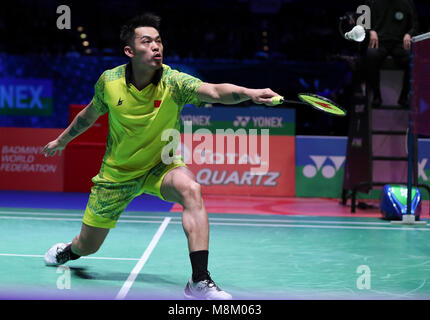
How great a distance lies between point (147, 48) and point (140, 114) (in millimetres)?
393

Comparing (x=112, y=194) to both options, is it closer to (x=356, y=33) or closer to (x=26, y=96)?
(x=356, y=33)

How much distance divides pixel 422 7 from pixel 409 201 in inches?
384

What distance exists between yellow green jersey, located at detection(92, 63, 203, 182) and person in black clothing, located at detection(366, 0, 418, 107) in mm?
4217

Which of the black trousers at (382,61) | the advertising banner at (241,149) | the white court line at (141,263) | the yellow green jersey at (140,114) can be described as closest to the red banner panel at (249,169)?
the advertising banner at (241,149)

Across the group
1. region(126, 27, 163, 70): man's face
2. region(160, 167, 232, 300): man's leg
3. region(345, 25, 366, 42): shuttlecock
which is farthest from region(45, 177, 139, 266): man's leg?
region(345, 25, 366, 42): shuttlecock

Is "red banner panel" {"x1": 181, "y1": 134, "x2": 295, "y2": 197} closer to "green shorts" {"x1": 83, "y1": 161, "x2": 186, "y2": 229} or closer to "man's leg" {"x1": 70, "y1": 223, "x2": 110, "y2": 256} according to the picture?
"man's leg" {"x1": 70, "y1": 223, "x2": 110, "y2": 256}

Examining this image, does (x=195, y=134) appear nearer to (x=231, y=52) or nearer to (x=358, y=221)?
(x=358, y=221)

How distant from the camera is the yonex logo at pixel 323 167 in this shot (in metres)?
8.65

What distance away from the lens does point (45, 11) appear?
44.4 ft

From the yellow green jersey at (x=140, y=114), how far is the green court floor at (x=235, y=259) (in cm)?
76

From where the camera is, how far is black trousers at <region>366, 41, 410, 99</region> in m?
7.52

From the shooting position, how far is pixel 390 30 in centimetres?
769

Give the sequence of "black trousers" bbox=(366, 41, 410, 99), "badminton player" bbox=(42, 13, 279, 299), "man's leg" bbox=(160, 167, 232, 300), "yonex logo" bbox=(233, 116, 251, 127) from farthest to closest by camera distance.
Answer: "yonex logo" bbox=(233, 116, 251, 127)
"black trousers" bbox=(366, 41, 410, 99)
"badminton player" bbox=(42, 13, 279, 299)
"man's leg" bbox=(160, 167, 232, 300)

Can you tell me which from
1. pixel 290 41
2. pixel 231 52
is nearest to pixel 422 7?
pixel 290 41
